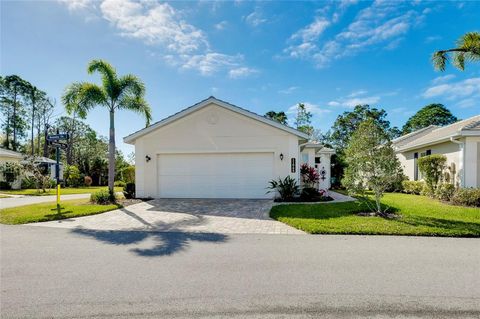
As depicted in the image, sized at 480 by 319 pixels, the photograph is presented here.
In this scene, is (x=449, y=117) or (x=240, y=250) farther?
(x=449, y=117)

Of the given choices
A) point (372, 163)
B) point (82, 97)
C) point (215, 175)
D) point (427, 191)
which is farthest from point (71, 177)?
point (427, 191)

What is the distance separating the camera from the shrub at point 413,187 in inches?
611

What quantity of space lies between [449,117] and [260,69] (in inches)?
1667

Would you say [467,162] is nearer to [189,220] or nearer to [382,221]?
[382,221]

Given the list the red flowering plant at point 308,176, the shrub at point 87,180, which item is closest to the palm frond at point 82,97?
the red flowering plant at point 308,176

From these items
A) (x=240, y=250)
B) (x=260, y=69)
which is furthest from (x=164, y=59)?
(x=240, y=250)

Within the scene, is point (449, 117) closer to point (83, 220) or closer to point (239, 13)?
point (239, 13)

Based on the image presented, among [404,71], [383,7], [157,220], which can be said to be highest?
[383,7]

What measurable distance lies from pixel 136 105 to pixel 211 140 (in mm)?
4385

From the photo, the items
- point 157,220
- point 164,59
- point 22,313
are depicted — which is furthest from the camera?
point 164,59

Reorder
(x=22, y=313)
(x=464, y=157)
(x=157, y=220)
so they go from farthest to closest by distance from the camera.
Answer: (x=464, y=157) < (x=157, y=220) < (x=22, y=313)

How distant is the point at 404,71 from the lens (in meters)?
14.6

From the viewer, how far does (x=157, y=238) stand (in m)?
6.20

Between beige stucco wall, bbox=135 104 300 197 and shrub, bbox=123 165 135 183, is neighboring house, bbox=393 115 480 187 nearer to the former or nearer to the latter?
beige stucco wall, bbox=135 104 300 197
